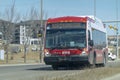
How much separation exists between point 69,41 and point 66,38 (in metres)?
0.27

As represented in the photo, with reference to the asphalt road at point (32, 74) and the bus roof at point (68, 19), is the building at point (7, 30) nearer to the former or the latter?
the asphalt road at point (32, 74)

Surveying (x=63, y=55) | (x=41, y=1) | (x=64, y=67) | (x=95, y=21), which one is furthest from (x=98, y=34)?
(x=41, y=1)

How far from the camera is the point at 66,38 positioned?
1061 inches

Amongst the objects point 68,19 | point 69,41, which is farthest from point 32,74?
point 68,19

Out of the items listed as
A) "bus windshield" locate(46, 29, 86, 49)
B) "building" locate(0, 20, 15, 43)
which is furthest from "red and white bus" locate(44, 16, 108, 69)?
"building" locate(0, 20, 15, 43)

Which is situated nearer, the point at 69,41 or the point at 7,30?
the point at 69,41

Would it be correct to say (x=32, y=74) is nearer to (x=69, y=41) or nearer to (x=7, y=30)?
(x=69, y=41)

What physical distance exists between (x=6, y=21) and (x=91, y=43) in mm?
34930

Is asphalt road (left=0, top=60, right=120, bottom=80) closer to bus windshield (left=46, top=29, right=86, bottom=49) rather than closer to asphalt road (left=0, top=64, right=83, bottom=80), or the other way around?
asphalt road (left=0, top=64, right=83, bottom=80)

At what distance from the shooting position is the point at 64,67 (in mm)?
31781

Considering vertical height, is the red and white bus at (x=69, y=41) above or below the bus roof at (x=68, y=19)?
below

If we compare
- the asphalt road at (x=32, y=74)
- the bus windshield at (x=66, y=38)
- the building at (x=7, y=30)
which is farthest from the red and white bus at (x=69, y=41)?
the building at (x=7, y=30)

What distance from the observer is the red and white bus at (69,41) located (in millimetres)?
26719

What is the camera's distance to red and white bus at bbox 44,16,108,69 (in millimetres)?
26719
